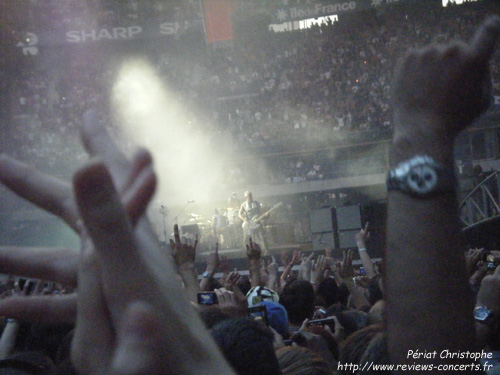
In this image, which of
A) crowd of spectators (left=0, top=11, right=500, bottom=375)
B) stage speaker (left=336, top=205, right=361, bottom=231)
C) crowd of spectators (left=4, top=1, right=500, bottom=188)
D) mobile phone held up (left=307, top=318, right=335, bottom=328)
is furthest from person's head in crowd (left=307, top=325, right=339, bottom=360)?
crowd of spectators (left=4, top=1, right=500, bottom=188)

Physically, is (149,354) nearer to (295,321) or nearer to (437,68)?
(437,68)

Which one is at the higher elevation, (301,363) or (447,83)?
(447,83)

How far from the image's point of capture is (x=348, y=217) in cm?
1247

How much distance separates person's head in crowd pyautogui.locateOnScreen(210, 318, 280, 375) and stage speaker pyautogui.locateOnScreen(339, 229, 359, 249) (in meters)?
11.1

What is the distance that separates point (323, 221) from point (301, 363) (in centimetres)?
1122

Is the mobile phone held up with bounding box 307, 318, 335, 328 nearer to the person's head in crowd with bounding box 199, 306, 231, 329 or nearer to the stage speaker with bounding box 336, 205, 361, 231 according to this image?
the person's head in crowd with bounding box 199, 306, 231, 329

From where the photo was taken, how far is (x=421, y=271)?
Answer: 870mm

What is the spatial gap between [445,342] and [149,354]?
56cm

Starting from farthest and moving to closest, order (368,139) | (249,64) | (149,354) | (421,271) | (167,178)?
(249,64) < (167,178) < (368,139) < (421,271) < (149,354)

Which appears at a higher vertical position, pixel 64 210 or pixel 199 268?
pixel 64 210

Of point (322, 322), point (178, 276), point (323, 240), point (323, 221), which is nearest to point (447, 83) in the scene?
point (178, 276)

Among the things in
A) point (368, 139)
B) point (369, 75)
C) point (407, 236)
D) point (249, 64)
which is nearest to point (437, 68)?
point (407, 236)

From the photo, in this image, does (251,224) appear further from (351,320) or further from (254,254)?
(351,320)

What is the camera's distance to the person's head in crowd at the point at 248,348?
1449 mm
